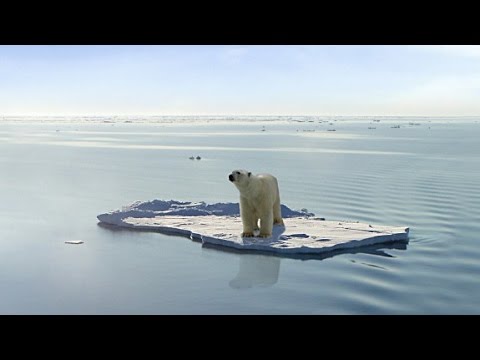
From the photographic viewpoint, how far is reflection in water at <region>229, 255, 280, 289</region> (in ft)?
13.9

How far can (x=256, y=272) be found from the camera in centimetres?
455

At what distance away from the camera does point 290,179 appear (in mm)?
10625

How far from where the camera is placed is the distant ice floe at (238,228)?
520 cm

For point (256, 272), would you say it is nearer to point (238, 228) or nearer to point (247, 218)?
point (247, 218)

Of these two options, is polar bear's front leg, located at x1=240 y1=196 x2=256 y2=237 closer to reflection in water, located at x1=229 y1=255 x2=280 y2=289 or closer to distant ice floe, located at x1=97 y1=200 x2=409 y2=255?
distant ice floe, located at x1=97 y1=200 x2=409 y2=255

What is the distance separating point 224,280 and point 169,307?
2.40 ft

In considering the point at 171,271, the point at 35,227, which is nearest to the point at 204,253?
the point at 171,271

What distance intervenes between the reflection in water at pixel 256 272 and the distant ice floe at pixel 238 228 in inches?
8.7

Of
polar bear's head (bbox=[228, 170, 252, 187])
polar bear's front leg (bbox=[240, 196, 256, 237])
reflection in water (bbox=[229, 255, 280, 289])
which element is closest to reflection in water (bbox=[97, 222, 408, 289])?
reflection in water (bbox=[229, 255, 280, 289])

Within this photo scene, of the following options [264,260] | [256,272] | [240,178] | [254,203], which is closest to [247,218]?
[254,203]

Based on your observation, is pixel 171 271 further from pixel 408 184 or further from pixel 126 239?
pixel 408 184

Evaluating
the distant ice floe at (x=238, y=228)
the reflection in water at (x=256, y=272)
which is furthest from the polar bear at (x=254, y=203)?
the reflection in water at (x=256, y=272)

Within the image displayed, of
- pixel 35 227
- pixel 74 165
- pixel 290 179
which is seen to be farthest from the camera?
pixel 74 165

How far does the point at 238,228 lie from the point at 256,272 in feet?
4.72
